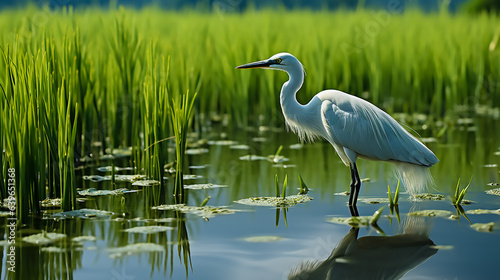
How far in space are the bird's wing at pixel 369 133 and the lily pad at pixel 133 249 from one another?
1907mm

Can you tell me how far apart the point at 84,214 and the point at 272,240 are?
56.4 inches

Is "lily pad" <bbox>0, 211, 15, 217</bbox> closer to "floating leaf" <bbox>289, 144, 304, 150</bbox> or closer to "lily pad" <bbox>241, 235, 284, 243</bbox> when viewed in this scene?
"lily pad" <bbox>241, 235, 284, 243</bbox>

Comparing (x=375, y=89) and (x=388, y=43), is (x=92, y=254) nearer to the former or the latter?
(x=375, y=89)

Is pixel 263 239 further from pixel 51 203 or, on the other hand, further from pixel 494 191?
pixel 494 191

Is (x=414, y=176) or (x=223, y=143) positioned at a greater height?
(x=223, y=143)

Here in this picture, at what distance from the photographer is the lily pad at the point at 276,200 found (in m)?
5.23

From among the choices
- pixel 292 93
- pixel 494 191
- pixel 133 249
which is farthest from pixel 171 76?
pixel 494 191

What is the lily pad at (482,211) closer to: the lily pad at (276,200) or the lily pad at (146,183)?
the lily pad at (276,200)

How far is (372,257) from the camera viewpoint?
158 inches

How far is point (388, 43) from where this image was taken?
11.4 m

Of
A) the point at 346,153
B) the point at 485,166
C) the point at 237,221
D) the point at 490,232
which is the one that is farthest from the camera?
the point at 485,166

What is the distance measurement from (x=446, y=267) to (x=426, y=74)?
7.01 meters

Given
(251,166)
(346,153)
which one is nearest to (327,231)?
(346,153)

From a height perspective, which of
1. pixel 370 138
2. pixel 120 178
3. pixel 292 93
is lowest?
pixel 120 178
